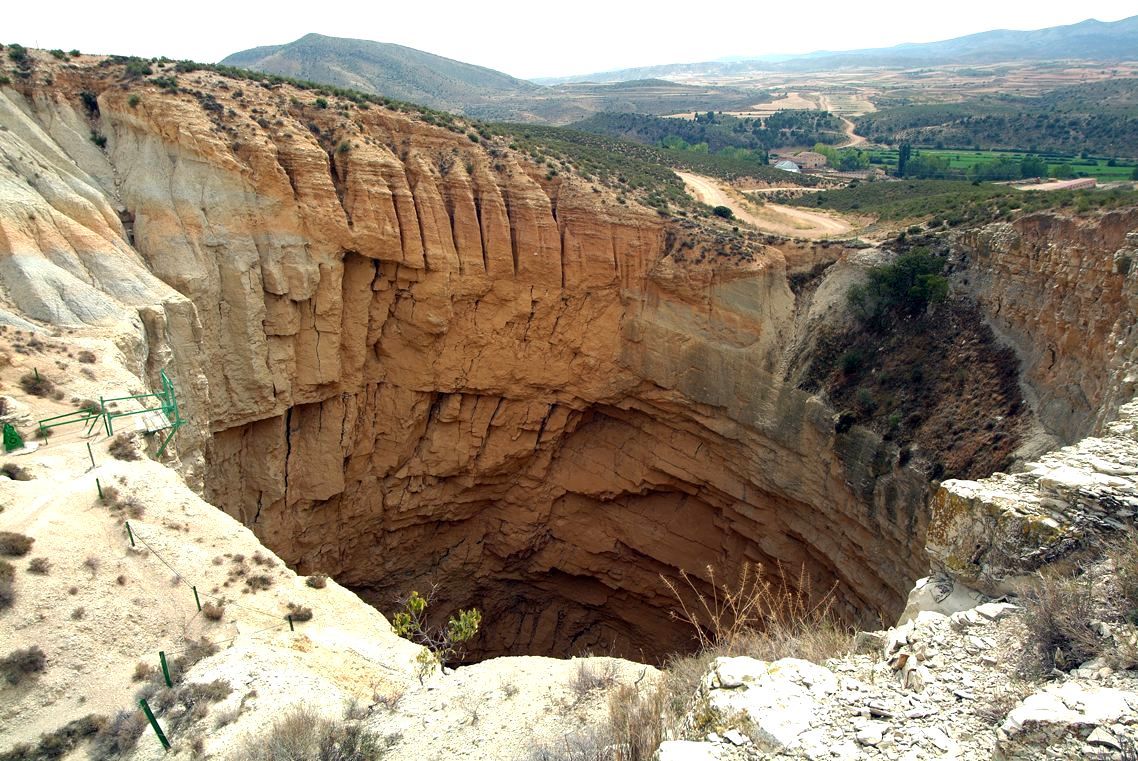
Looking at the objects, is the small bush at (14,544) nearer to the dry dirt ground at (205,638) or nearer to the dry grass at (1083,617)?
the dry dirt ground at (205,638)

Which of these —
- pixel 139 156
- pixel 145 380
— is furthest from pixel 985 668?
pixel 139 156

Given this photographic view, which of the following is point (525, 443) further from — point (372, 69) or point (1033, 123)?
point (372, 69)

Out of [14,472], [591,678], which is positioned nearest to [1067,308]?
[591,678]

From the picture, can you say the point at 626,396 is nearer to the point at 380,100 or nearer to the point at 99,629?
the point at 380,100

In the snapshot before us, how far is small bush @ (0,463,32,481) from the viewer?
11938 millimetres

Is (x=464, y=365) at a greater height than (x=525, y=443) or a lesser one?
greater

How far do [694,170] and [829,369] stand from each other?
19472 mm

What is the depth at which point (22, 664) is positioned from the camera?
29.6ft

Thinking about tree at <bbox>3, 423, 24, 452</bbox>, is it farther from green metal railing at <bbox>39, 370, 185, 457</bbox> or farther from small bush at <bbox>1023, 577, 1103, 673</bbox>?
small bush at <bbox>1023, 577, 1103, 673</bbox>

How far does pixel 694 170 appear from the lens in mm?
38031

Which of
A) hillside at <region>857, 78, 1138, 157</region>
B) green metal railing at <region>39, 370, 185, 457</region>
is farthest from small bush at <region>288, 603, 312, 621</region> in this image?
hillside at <region>857, 78, 1138, 157</region>

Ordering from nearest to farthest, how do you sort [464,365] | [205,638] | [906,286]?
1. [205,638]
2. [906,286]
3. [464,365]

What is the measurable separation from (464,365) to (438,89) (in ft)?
457

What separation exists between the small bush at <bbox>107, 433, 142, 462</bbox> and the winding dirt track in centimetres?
2293
